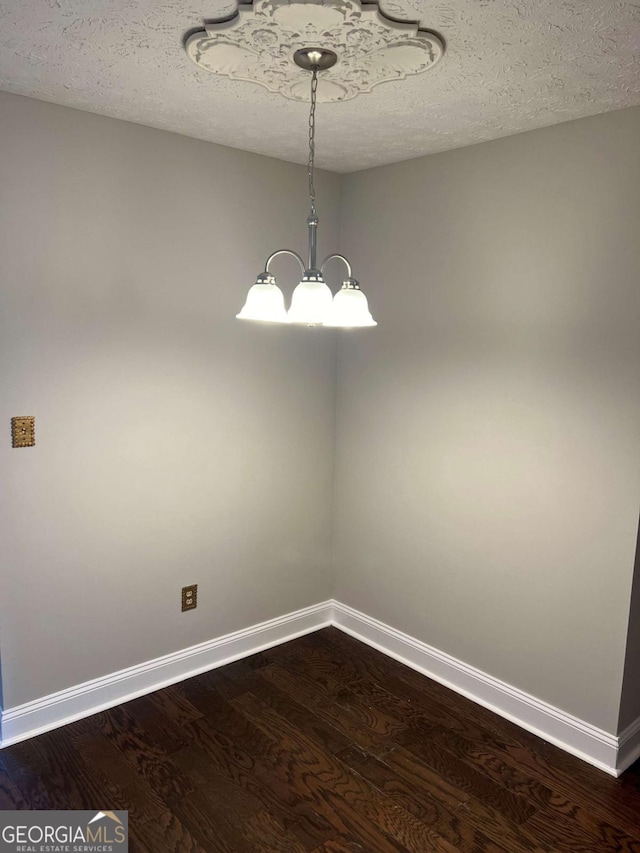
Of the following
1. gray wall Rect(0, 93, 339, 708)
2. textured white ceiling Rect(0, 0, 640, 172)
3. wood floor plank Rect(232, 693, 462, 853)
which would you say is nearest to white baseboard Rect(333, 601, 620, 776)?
gray wall Rect(0, 93, 339, 708)

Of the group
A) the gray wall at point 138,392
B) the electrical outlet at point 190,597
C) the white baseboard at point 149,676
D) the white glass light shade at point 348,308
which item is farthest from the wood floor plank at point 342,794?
the white glass light shade at point 348,308

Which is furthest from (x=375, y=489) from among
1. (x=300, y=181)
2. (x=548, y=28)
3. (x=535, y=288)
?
(x=548, y=28)

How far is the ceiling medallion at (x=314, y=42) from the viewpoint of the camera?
1560 mm

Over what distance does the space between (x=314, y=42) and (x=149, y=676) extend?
263 centimetres

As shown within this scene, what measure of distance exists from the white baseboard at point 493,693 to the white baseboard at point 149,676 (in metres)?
0.31

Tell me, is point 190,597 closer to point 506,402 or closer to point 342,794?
point 342,794

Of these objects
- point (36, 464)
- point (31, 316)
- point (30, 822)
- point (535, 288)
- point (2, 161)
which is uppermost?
point (2, 161)

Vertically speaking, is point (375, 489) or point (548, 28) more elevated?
point (548, 28)

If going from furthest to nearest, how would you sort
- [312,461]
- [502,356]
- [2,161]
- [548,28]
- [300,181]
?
[312,461] < [300,181] < [502,356] < [2,161] < [548,28]

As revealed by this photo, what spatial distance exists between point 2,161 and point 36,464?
1.13 metres

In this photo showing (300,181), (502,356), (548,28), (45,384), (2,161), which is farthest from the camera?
(300,181)

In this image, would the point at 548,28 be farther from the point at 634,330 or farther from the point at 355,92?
the point at 634,330

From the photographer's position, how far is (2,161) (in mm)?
2268

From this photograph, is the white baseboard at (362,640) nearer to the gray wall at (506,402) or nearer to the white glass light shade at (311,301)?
the gray wall at (506,402)
